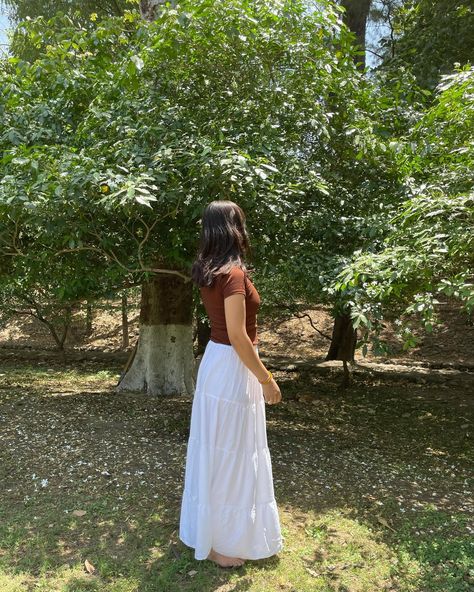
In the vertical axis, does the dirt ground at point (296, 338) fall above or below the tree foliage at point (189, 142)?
below

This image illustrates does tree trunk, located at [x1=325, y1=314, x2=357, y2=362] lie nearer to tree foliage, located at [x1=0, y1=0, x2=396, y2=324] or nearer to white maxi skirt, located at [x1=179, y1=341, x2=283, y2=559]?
tree foliage, located at [x1=0, y1=0, x2=396, y2=324]

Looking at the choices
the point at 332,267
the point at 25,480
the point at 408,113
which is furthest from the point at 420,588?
the point at 408,113

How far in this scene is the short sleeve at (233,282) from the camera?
241 centimetres

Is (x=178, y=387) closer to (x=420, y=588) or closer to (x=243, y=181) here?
(x=243, y=181)

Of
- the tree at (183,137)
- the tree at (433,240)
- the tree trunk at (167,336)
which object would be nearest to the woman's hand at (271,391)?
the tree at (433,240)

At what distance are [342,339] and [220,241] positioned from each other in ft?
24.5

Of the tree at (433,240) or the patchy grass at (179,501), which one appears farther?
the tree at (433,240)

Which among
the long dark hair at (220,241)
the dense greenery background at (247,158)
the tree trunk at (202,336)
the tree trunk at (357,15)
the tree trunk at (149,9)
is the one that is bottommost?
the tree trunk at (202,336)

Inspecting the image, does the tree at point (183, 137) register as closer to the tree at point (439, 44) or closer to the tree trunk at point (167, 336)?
the tree trunk at point (167, 336)

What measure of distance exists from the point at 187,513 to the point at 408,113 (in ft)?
12.3

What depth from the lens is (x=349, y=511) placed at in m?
3.39

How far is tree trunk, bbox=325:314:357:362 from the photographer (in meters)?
8.91

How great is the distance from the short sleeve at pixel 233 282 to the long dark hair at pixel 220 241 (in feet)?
0.16

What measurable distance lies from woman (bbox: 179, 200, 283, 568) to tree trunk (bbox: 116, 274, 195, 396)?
11.2ft
